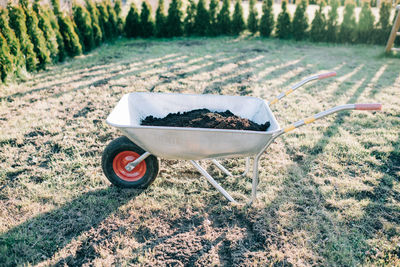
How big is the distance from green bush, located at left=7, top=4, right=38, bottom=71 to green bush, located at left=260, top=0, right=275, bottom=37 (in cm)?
713

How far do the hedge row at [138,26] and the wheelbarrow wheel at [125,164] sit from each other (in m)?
3.84

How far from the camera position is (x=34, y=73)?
Answer: 18.9 feet

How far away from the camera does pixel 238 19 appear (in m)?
9.47

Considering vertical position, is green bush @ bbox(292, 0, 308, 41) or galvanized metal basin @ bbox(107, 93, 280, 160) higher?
green bush @ bbox(292, 0, 308, 41)

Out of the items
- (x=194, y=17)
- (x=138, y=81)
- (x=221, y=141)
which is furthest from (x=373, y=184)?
(x=194, y=17)

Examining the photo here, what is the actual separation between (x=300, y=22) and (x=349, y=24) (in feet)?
4.86

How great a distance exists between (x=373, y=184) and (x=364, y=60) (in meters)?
5.39

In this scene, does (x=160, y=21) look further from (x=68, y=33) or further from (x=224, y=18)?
(x=68, y=33)

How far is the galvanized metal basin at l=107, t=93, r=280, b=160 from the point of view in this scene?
2.02m

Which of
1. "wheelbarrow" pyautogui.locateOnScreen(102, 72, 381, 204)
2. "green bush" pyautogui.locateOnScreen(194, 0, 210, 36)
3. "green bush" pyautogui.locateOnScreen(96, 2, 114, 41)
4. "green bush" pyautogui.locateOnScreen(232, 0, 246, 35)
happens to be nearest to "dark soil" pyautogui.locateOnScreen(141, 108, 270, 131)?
"wheelbarrow" pyautogui.locateOnScreen(102, 72, 381, 204)

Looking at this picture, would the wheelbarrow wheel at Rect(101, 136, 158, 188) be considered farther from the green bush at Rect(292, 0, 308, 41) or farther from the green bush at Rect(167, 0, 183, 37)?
the green bush at Rect(292, 0, 308, 41)

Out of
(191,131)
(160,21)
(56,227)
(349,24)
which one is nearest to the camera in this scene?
(191,131)

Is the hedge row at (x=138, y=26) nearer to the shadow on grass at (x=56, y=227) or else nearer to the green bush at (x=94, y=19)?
the green bush at (x=94, y=19)

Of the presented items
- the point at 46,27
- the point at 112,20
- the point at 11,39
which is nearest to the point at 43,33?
the point at 46,27
